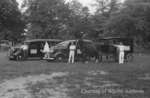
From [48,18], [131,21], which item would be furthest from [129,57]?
[48,18]

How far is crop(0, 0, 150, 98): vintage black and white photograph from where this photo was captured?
5.61 meters

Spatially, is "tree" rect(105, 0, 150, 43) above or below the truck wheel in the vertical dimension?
above

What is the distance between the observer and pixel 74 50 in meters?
12.3

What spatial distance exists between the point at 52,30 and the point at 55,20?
1.99 meters

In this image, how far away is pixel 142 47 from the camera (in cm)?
3238

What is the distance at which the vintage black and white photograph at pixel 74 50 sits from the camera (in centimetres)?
561

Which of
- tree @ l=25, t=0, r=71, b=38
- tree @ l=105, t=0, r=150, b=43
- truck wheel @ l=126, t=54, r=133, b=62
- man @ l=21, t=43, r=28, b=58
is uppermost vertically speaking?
tree @ l=25, t=0, r=71, b=38

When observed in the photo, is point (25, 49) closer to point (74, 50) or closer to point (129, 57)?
point (74, 50)

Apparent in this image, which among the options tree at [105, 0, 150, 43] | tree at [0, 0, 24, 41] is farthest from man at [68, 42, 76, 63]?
tree at [0, 0, 24, 41]

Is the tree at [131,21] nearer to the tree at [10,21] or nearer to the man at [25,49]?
the man at [25,49]

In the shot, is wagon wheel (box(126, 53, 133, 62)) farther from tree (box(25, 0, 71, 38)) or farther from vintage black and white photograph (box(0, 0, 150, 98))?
tree (box(25, 0, 71, 38))

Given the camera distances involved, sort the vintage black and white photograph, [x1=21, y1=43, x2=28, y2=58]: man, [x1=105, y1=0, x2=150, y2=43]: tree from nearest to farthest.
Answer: the vintage black and white photograph → [x1=21, y1=43, x2=28, y2=58]: man → [x1=105, y1=0, x2=150, y2=43]: tree

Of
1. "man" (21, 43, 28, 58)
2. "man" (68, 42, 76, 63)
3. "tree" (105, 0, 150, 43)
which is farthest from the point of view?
"tree" (105, 0, 150, 43)

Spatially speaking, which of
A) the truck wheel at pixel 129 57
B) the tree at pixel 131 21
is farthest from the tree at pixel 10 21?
the truck wheel at pixel 129 57
